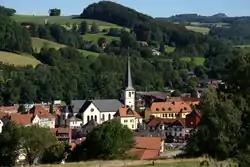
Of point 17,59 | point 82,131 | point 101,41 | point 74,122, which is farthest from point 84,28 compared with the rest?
point 82,131

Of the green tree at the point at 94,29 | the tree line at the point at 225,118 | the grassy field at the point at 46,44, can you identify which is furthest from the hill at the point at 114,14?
the tree line at the point at 225,118

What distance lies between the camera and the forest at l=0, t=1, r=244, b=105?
67.6 m

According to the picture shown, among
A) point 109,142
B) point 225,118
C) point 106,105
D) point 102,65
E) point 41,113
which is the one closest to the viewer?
point 225,118

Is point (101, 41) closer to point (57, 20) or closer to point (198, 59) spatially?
point (198, 59)

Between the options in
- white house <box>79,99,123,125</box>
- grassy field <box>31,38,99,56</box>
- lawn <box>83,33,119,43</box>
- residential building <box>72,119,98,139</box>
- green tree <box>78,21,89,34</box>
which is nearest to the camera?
residential building <box>72,119,98,139</box>

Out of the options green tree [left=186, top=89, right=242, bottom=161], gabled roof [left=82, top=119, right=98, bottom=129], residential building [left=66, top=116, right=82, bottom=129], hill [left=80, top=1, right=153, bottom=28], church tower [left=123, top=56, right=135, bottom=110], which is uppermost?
hill [left=80, top=1, right=153, bottom=28]

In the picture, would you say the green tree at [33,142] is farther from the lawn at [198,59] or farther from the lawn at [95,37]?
the lawn at [95,37]

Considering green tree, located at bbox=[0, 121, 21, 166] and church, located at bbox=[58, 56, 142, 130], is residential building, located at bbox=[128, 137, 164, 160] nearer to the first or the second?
green tree, located at bbox=[0, 121, 21, 166]

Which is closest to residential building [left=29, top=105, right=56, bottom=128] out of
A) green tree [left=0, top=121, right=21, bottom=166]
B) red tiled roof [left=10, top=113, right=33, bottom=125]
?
red tiled roof [left=10, top=113, right=33, bottom=125]

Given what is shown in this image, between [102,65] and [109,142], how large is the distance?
192 ft

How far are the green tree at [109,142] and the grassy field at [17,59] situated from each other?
55818mm

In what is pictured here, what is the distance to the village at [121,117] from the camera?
4441 centimetres

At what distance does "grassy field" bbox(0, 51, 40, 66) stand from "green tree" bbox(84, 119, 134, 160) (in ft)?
183

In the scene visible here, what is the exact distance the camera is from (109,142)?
2197 cm
